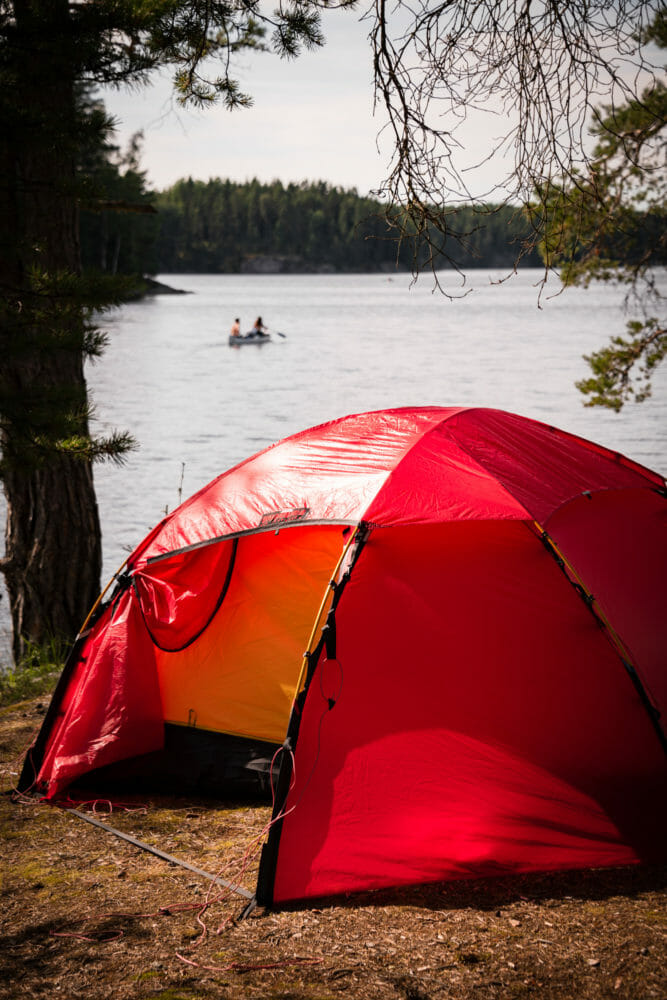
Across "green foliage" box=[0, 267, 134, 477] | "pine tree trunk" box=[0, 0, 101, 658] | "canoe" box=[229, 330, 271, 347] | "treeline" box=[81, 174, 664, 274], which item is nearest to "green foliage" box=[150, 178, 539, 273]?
"treeline" box=[81, 174, 664, 274]

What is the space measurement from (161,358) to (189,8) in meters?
40.0

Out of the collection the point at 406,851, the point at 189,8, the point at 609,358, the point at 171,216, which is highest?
the point at 171,216

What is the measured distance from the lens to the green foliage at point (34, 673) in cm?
688

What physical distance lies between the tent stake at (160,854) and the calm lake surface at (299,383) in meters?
2.49

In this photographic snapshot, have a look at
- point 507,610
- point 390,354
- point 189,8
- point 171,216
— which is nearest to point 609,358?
point 189,8

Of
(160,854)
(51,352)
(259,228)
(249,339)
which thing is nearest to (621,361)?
(51,352)

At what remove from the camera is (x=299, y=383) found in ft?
114

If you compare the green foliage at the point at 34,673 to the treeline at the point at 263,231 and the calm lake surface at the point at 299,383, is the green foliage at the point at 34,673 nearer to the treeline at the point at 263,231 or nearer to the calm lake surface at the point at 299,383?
the calm lake surface at the point at 299,383

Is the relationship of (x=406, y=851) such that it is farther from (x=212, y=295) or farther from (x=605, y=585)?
(x=212, y=295)

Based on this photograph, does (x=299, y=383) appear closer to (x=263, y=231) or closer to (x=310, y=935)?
(x=310, y=935)

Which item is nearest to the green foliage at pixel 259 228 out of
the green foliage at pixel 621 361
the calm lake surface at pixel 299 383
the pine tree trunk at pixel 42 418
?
the calm lake surface at pixel 299 383

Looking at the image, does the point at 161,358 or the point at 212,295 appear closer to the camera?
the point at 161,358

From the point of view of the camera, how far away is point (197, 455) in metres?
21.2

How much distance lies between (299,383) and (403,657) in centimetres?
3101
